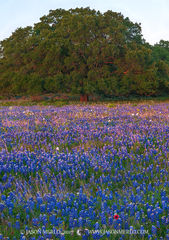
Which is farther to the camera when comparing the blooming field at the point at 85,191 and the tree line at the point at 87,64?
the tree line at the point at 87,64

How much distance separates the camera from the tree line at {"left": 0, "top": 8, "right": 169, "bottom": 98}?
24.8 metres

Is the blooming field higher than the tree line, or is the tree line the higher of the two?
the tree line

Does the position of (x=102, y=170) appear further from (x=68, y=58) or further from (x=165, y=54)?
(x=165, y=54)

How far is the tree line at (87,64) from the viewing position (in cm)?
2483

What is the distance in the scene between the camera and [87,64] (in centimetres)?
2586

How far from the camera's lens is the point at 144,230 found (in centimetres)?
238

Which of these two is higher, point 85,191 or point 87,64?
point 87,64

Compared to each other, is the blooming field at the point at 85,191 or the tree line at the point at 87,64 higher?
the tree line at the point at 87,64

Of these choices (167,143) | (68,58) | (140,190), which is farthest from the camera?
(68,58)

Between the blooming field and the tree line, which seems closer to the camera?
the blooming field

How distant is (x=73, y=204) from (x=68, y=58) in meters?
23.8

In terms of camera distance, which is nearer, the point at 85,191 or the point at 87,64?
the point at 85,191

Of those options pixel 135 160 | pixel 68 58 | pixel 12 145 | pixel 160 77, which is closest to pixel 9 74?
pixel 68 58

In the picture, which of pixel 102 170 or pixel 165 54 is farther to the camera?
pixel 165 54
